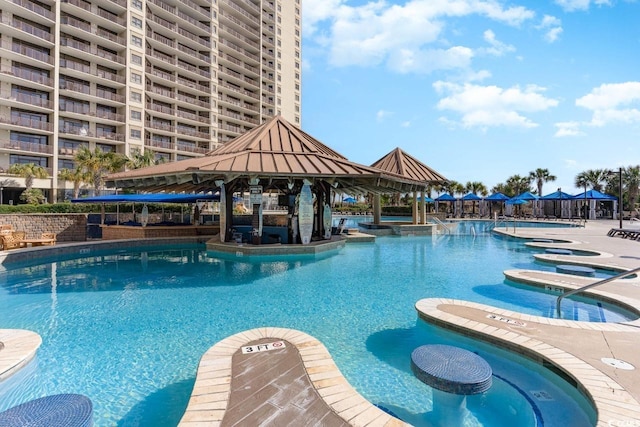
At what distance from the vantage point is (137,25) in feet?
140

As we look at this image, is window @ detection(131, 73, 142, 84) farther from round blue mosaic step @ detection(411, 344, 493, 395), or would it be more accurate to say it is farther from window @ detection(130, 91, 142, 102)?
round blue mosaic step @ detection(411, 344, 493, 395)

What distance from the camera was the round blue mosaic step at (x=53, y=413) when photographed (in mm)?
2756

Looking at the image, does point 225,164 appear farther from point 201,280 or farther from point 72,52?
point 72,52

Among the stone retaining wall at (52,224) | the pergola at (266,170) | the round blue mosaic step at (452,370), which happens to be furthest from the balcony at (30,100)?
the round blue mosaic step at (452,370)

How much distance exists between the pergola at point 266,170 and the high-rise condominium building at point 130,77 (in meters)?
28.1

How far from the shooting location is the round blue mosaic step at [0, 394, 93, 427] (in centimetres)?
276

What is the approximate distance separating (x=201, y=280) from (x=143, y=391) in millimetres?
6174

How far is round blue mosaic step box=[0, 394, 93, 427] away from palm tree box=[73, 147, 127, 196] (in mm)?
35003

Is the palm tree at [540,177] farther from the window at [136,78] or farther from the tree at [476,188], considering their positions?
the window at [136,78]

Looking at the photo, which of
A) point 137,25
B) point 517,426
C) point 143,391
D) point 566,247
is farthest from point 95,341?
point 137,25

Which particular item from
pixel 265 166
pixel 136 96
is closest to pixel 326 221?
pixel 265 166

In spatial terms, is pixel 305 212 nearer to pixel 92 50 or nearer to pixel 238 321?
pixel 238 321

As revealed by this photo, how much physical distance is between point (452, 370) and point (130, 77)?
49022mm

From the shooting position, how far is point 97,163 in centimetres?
3303
